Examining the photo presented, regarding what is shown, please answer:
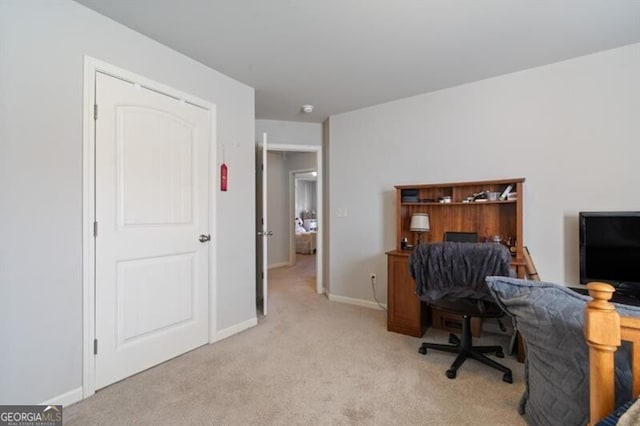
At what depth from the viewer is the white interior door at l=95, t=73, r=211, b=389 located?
75.9 inches

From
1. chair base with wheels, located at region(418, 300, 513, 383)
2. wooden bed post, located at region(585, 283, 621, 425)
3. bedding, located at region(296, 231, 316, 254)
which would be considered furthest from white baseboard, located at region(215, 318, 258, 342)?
bedding, located at region(296, 231, 316, 254)

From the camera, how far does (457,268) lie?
205cm

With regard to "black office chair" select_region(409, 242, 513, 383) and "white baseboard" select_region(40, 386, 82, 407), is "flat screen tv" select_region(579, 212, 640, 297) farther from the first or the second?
"white baseboard" select_region(40, 386, 82, 407)

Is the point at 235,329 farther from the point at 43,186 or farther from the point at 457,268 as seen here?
the point at 457,268

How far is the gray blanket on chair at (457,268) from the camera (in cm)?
195

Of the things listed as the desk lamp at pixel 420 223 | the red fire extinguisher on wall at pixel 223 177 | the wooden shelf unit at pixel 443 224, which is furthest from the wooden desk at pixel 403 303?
the red fire extinguisher on wall at pixel 223 177

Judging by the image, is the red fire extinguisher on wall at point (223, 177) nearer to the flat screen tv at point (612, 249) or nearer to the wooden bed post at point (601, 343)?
the wooden bed post at point (601, 343)

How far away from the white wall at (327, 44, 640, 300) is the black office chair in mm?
996

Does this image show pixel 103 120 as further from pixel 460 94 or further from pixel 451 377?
pixel 460 94

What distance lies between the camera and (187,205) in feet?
7.89

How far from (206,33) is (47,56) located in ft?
3.10

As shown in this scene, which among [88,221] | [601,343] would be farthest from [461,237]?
[88,221]

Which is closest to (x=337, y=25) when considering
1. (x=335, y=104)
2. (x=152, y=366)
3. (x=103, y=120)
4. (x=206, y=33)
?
(x=206, y=33)

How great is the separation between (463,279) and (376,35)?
185 cm
